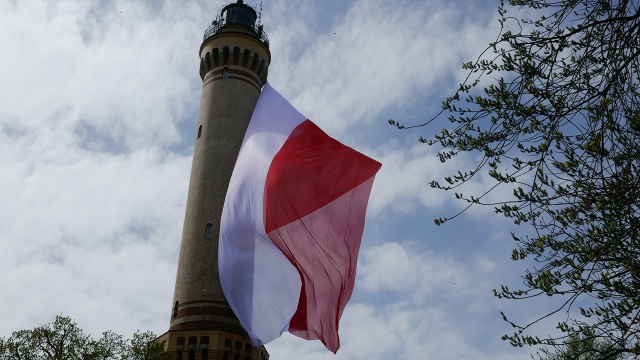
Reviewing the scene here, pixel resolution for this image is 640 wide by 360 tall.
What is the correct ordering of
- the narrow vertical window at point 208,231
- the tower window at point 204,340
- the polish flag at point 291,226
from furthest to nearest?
the narrow vertical window at point 208,231 < the tower window at point 204,340 < the polish flag at point 291,226

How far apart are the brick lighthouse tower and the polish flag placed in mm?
14141

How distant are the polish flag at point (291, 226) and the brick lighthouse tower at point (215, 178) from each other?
14141 millimetres

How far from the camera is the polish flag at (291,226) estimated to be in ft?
61.1

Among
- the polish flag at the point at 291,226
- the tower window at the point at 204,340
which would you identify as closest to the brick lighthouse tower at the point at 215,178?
the tower window at the point at 204,340

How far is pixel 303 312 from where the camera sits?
18656 millimetres

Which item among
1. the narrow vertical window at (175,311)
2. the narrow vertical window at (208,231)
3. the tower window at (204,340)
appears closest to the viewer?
the tower window at (204,340)

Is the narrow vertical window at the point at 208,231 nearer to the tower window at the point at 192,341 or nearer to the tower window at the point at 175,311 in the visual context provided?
the tower window at the point at 175,311

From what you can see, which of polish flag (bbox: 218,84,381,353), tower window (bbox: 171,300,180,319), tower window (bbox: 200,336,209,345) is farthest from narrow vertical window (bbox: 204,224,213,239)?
polish flag (bbox: 218,84,381,353)

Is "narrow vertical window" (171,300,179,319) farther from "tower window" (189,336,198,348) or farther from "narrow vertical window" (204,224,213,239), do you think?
"narrow vertical window" (204,224,213,239)

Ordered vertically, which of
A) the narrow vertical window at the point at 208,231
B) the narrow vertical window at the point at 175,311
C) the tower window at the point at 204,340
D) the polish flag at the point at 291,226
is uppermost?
the narrow vertical window at the point at 208,231

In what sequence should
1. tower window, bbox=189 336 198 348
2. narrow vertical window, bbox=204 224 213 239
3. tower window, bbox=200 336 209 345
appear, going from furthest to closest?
narrow vertical window, bbox=204 224 213 239 < tower window, bbox=189 336 198 348 < tower window, bbox=200 336 209 345

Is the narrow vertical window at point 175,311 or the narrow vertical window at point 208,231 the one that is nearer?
the narrow vertical window at point 175,311

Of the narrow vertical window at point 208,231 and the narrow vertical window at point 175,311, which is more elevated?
the narrow vertical window at point 208,231

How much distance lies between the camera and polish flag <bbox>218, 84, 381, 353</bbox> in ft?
61.1
